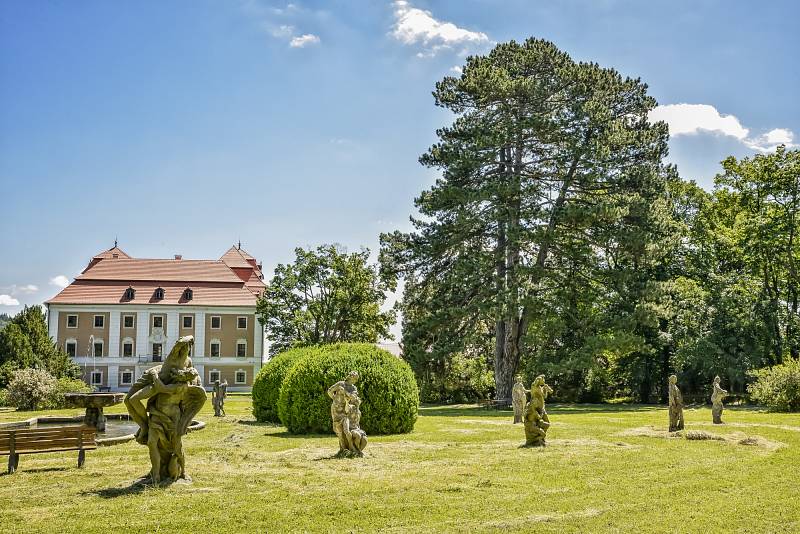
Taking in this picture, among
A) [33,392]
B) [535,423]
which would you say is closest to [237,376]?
[33,392]

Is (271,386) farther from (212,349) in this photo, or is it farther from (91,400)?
(212,349)

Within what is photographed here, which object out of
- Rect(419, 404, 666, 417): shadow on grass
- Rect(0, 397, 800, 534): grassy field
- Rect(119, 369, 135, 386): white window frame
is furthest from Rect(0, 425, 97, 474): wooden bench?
Rect(119, 369, 135, 386): white window frame

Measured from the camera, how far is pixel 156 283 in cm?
6212

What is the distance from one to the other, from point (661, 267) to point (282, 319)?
27.4 m

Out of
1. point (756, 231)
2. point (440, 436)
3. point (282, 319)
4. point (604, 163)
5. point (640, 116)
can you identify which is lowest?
point (440, 436)

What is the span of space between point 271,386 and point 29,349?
65.1 ft

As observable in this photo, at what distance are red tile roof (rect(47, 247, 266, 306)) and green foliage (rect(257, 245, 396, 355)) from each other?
8.78 m

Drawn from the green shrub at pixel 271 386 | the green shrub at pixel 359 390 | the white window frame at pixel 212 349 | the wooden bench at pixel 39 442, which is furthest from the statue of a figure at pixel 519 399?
the white window frame at pixel 212 349

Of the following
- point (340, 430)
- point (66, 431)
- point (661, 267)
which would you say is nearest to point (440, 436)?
point (340, 430)

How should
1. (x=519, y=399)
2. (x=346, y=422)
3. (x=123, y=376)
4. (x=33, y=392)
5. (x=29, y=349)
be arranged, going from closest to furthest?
(x=346, y=422) < (x=519, y=399) < (x=33, y=392) < (x=29, y=349) < (x=123, y=376)

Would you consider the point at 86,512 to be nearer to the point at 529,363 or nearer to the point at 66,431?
the point at 66,431

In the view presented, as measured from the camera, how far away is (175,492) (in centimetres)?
1052

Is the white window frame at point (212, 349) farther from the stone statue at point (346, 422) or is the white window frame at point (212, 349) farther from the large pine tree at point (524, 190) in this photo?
the stone statue at point (346, 422)

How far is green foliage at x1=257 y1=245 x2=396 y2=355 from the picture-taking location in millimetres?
53094
